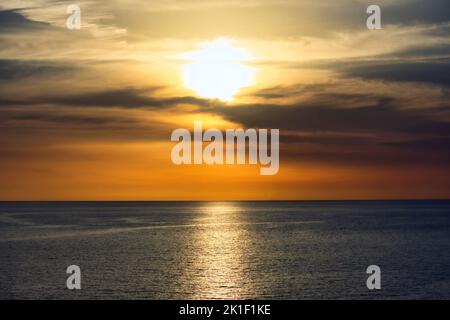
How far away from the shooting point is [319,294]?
66.4m

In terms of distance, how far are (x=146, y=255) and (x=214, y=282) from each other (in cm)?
3310

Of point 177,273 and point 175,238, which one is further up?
point 175,238

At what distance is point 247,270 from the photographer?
85.7 meters

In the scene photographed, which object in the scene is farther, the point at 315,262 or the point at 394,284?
the point at 315,262

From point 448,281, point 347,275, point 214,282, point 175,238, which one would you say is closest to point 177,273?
point 214,282

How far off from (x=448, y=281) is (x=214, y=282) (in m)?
29.2

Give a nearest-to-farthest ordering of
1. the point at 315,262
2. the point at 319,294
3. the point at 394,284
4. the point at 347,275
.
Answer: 1. the point at 319,294
2. the point at 394,284
3. the point at 347,275
4. the point at 315,262

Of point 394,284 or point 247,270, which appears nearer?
point 394,284
